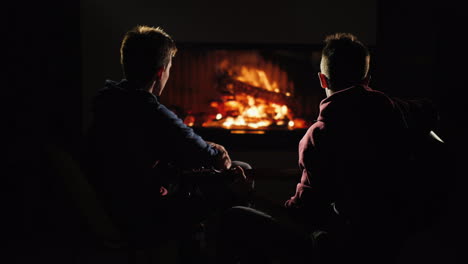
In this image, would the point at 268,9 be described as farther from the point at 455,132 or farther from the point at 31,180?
the point at 31,180

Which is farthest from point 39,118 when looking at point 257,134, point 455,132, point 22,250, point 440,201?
point 455,132

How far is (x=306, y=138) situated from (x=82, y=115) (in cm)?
224

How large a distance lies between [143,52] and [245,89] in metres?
1.80

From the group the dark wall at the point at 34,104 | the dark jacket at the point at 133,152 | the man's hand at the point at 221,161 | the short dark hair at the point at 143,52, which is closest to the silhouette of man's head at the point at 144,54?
the short dark hair at the point at 143,52

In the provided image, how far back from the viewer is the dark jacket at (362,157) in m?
1.10

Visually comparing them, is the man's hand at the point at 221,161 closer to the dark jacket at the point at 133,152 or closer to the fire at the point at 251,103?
the dark jacket at the point at 133,152

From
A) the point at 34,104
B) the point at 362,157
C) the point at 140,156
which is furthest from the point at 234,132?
the point at 362,157

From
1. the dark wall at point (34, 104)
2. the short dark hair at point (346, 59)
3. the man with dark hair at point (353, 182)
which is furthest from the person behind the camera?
the dark wall at point (34, 104)

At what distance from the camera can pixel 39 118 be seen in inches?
115

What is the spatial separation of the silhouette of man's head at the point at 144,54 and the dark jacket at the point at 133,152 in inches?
4.0

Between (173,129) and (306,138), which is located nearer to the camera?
(306,138)

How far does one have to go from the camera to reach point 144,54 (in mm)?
1472

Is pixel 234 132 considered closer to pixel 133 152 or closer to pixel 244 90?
pixel 244 90

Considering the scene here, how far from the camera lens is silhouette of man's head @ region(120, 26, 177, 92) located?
1473 millimetres
